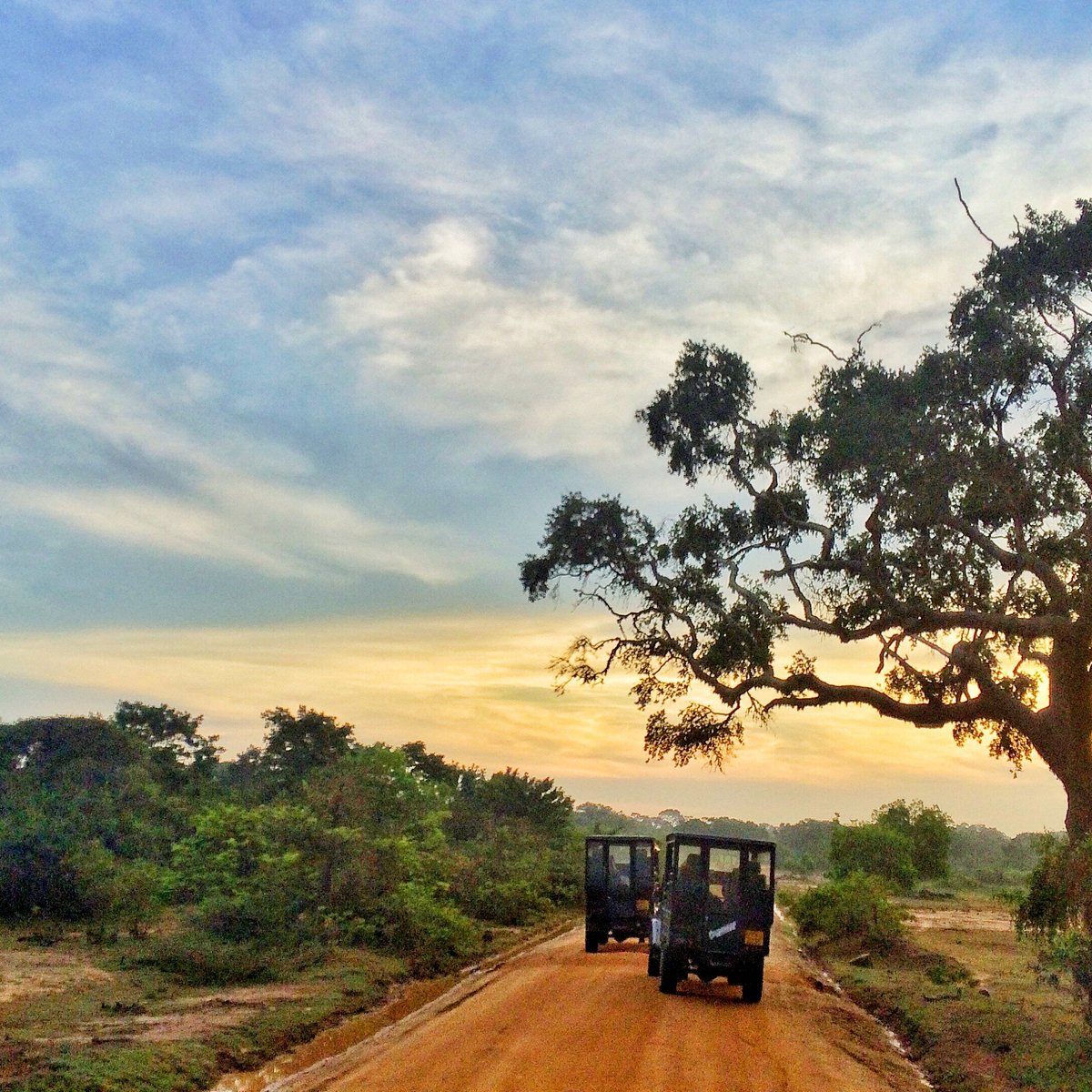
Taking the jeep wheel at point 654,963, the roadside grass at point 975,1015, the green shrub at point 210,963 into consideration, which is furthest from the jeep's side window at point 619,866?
the green shrub at point 210,963

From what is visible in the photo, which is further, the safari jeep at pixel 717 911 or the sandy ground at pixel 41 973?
the safari jeep at pixel 717 911

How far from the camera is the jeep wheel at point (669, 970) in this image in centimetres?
1845

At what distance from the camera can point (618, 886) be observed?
88.3 ft

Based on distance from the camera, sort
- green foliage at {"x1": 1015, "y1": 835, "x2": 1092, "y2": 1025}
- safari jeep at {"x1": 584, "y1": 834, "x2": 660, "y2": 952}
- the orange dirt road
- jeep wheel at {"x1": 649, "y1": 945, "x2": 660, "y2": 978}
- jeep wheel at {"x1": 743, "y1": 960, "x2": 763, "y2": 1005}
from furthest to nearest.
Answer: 1. safari jeep at {"x1": 584, "y1": 834, "x2": 660, "y2": 952}
2. jeep wheel at {"x1": 649, "y1": 945, "x2": 660, "y2": 978}
3. jeep wheel at {"x1": 743, "y1": 960, "x2": 763, "y2": 1005}
4. green foliage at {"x1": 1015, "y1": 835, "x2": 1092, "y2": 1025}
5. the orange dirt road

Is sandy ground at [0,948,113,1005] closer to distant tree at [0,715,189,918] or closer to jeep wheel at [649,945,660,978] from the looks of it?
distant tree at [0,715,189,918]

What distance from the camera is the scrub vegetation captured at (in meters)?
14.0

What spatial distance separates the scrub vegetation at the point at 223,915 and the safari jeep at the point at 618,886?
3232 millimetres

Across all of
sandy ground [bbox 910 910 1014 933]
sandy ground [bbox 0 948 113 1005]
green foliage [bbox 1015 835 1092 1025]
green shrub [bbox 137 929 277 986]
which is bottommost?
sandy ground [bbox 910 910 1014 933]

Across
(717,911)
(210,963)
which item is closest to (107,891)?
(210,963)

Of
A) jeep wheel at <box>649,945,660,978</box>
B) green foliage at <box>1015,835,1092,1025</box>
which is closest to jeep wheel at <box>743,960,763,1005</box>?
jeep wheel at <box>649,945,660,978</box>

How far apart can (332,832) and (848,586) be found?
533 inches

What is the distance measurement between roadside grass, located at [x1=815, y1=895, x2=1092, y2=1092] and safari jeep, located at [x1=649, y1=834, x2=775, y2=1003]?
2.66 metres

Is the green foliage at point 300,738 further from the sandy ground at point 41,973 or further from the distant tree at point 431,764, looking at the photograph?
the sandy ground at point 41,973

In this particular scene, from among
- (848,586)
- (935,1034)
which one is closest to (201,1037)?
(935,1034)
